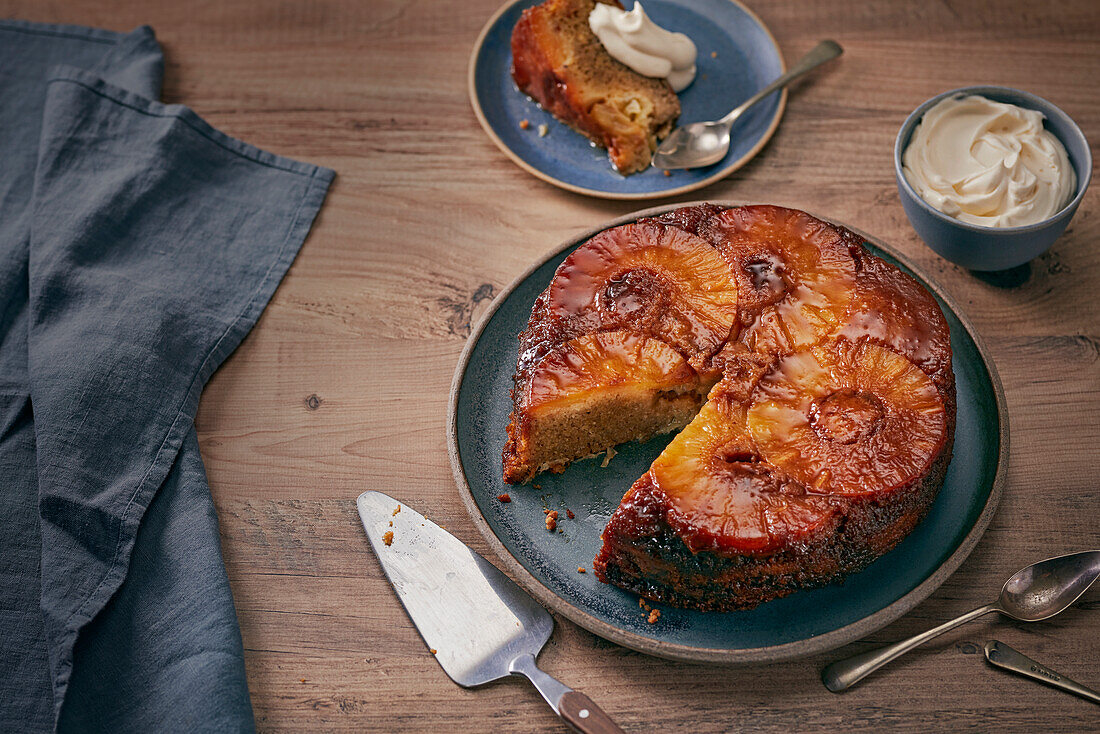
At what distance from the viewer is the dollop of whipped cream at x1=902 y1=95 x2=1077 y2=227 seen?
249 centimetres

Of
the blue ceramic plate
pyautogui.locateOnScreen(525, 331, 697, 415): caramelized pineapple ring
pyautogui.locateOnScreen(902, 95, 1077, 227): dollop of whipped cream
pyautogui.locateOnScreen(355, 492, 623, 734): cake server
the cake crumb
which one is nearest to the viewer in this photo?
pyautogui.locateOnScreen(355, 492, 623, 734): cake server

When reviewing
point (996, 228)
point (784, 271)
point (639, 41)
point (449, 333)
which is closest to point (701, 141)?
point (639, 41)

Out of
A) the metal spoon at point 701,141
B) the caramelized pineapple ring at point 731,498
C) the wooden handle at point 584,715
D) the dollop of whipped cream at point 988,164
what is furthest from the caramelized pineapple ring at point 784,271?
the wooden handle at point 584,715

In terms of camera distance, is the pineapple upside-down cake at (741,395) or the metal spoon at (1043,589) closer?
the pineapple upside-down cake at (741,395)

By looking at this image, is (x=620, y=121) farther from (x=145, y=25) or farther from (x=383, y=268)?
(x=145, y=25)

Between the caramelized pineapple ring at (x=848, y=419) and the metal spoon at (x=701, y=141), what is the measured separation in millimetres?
1014

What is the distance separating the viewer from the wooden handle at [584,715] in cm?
191

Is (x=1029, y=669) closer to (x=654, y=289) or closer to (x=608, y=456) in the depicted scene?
(x=608, y=456)

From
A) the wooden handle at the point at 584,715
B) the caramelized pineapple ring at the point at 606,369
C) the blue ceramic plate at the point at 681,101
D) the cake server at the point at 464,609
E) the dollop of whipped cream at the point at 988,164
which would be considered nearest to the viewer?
the wooden handle at the point at 584,715

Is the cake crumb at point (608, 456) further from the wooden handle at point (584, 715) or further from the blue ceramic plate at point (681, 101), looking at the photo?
the blue ceramic plate at point (681, 101)

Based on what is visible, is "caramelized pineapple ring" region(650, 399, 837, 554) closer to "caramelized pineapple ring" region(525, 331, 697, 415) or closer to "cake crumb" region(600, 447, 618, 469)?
"caramelized pineapple ring" region(525, 331, 697, 415)

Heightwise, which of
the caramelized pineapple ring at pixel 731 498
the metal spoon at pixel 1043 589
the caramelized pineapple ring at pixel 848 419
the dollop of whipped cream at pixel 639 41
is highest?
the dollop of whipped cream at pixel 639 41

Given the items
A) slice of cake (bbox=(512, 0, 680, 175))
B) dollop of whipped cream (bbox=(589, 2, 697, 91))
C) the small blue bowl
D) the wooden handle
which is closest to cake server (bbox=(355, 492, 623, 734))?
the wooden handle

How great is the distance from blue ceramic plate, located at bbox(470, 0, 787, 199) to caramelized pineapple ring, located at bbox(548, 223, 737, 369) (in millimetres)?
524
